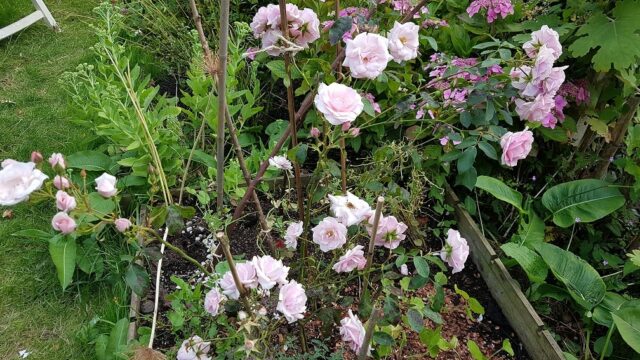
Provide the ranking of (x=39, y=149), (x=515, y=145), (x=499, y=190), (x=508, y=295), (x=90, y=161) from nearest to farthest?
(x=515, y=145), (x=508, y=295), (x=499, y=190), (x=90, y=161), (x=39, y=149)

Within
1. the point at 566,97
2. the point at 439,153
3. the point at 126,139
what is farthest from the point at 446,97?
the point at 126,139

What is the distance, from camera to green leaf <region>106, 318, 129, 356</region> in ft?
6.02

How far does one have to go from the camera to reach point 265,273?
1.23 meters

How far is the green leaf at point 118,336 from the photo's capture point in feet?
6.02

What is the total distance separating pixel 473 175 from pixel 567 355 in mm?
689

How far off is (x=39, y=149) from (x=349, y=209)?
88.3 inches

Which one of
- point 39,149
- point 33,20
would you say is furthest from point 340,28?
point 33,20

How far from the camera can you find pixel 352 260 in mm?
1396

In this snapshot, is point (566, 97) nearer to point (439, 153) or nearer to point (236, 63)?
point (439, 153)

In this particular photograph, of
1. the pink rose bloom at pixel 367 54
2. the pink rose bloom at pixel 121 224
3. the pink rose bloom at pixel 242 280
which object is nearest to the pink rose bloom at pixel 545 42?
the pink rose bloom at pixel 367 54

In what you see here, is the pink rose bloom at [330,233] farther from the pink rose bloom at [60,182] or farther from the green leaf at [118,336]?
the green leaf at [118,336]

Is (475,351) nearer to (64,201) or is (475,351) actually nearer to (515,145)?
(515,145)

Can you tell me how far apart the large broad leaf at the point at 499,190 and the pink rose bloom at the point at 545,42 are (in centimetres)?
63

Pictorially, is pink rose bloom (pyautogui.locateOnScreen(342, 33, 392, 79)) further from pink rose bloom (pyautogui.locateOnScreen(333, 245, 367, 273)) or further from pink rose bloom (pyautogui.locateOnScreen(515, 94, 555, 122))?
pink rose bloom (pyautogui.locateOnScreen(515, 94, 555, 122))
